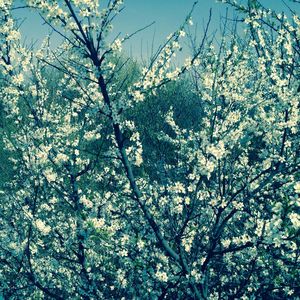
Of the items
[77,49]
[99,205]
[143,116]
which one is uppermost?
[143,116]

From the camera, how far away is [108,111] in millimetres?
3162

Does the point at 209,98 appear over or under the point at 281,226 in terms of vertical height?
over

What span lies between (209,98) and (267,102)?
3.71 feet

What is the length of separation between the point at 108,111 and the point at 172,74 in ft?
2.27

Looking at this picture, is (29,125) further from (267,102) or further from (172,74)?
(267,102)

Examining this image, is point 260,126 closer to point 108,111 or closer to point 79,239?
point 108,111

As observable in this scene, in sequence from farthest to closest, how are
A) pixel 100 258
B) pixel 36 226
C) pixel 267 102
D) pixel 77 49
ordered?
pixel 100 258 → pixel 36 226 → pixel 267 102 → pixel 77 49

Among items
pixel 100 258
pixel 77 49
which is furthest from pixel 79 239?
pixel 77 49

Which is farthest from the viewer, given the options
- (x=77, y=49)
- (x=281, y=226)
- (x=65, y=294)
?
(x=65, y=294)

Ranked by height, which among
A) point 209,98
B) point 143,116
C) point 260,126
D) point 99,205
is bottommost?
point 99,205


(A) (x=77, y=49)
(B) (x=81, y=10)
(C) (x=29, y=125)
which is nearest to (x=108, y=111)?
(A) (x=77, y=49)

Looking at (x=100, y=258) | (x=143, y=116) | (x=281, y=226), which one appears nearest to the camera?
(x=281, y=226)

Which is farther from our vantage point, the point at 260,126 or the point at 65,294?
the point at 65,294

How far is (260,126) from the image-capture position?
3777 millimetres
